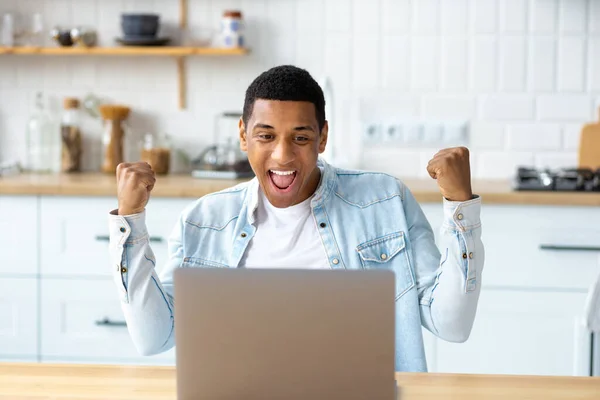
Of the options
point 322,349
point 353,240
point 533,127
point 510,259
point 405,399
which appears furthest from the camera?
point 533,127

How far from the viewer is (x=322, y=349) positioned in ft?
3.76

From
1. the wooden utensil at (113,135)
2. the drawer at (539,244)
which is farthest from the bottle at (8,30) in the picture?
the drawer at (539,244)

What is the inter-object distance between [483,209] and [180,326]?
1937 mm

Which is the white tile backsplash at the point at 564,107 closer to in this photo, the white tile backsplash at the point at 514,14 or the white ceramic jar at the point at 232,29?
the white tile backsplash at the point at 514,14

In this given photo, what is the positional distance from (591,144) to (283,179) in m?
1.98

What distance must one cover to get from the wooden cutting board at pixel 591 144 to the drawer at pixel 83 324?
1.78 metres

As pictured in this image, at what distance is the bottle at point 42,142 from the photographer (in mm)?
3545

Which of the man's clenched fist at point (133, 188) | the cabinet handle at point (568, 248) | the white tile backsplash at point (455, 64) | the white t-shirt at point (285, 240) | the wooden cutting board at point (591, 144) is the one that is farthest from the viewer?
the white tile backsplash at point (455, 64)

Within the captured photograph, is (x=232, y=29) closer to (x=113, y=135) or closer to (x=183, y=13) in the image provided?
(x=183, y=13)

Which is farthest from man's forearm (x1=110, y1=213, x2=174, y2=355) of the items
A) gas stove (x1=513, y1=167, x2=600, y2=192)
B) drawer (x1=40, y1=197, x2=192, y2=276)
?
gas stove (x1=513, y1=167, x2=600, y2=192)

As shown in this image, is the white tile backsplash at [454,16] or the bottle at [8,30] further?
the bottle at [8,30]

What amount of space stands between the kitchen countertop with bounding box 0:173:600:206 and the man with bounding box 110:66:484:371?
1.10m

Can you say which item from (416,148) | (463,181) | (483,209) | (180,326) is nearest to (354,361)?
(180,326)

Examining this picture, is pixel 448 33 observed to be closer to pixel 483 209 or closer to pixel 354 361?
pixel 483 209
